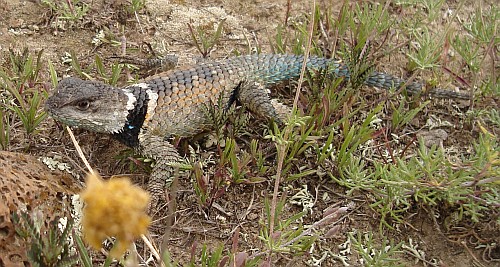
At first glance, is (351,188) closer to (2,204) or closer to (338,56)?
(338,56)

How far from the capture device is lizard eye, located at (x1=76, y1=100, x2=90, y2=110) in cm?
334

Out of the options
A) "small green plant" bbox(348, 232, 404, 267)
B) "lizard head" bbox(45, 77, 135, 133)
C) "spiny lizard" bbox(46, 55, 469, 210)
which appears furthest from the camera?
"spiny lizard" bbox(46, 55, 469, 210)

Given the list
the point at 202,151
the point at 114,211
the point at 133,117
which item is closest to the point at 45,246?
the point at 114,211

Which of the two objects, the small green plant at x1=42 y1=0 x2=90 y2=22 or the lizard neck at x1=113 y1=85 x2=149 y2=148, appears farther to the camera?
the small green plant at x1=42 y1=0 x2=90 y2=22

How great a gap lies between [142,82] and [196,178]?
3.00 feet

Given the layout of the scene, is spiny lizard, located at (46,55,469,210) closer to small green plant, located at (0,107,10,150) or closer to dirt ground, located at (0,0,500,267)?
dirt ground, located at (0,0,500,267)

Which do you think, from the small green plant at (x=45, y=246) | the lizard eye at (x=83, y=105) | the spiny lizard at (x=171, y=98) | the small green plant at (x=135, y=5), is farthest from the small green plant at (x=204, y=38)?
the small green plant at (x=45, y=246)

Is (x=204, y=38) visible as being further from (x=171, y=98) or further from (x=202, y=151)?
(x=202, y=151)

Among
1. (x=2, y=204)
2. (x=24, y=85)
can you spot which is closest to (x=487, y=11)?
(x=24, y=85)

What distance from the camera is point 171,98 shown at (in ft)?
12.2

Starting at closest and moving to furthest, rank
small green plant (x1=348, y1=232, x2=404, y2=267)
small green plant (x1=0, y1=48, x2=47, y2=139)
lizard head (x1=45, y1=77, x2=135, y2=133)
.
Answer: small green plant (x1=348, y1=232, x2=404, y2=267) → lizard head (x1=45, y1=77, x2=135, y2=133) → small green plant (x1=0, y1=48, x2=47, y2=139)

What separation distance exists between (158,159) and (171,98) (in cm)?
47

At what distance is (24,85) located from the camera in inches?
153

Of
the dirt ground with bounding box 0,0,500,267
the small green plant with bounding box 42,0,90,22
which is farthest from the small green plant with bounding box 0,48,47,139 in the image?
the small green plant with bounding box 42,0,90,22
